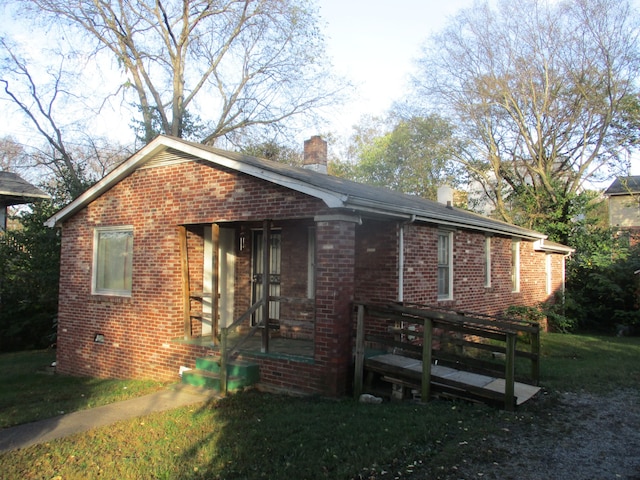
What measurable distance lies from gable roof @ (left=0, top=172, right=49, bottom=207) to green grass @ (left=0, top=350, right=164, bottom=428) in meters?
6.81

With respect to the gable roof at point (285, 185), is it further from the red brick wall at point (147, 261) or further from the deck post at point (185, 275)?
the deck post at point (185, 275)

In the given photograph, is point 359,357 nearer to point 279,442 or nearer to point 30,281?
point 279,442

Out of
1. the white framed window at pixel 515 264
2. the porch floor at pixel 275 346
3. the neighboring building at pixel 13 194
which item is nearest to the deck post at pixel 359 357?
the porch floor at pixel 275 346

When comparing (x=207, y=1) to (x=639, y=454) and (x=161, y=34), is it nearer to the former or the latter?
(x=161, y=34)

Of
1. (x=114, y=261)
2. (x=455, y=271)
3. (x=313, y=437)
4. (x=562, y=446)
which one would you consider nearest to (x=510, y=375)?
(x=562, y=446)

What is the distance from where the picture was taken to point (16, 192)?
16.8 meters

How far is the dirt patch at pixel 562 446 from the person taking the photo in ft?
15.7

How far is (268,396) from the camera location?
7711mm

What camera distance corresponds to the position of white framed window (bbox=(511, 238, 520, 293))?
14844 mm

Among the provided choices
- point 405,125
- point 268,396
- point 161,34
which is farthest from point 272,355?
point 405,125

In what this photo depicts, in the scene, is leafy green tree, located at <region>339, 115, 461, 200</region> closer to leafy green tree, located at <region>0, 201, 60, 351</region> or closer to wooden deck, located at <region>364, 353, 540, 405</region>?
leafy green tree, located at <region>0, 201, 60, 351</region>

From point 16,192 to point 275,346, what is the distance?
40.0 feet

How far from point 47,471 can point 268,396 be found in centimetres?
325

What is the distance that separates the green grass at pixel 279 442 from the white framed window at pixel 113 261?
4.19m
